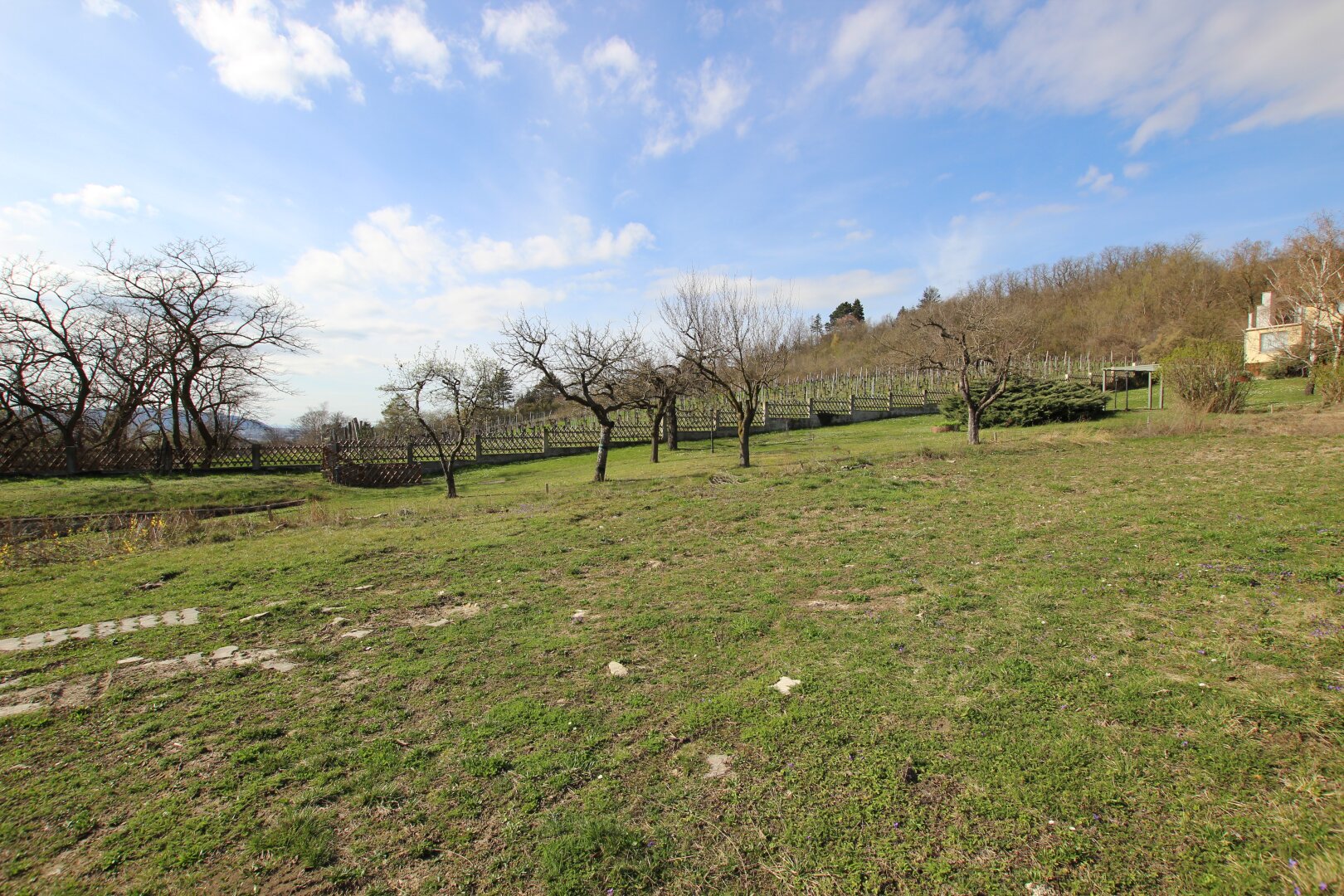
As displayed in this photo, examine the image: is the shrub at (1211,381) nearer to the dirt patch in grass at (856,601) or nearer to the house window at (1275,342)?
the dirt patch in grass at (856,601)

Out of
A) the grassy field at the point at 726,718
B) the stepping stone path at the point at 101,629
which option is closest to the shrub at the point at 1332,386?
the grassy field at the point at 726,718

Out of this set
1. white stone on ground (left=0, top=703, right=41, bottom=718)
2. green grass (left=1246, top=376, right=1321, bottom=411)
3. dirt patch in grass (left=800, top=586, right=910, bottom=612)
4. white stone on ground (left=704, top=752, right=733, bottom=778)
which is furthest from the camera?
green grass (left=1246, top=376, right=1321, bottom=411)

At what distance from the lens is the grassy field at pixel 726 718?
237 centimetres

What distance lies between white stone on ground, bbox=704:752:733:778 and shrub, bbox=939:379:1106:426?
23.1 m

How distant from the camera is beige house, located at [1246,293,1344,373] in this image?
34.0m

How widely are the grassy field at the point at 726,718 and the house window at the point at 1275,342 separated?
3924 centimetres

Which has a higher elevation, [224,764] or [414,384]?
[414,384]

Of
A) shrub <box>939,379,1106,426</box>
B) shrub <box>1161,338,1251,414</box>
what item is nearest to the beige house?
shrub <box>939,379,1106,426</box>

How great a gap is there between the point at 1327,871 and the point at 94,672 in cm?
703

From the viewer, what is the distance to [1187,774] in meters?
2.65

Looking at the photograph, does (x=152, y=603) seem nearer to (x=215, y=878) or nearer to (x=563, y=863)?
(x=215, y=878)

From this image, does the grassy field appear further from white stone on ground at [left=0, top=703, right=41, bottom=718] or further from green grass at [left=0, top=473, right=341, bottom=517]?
green grass at [left=0, top=473, right=341, bottom=517]

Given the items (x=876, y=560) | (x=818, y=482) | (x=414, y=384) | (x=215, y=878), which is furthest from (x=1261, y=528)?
(x=414, y=384)

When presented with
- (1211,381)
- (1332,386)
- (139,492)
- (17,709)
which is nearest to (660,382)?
(139,492)
